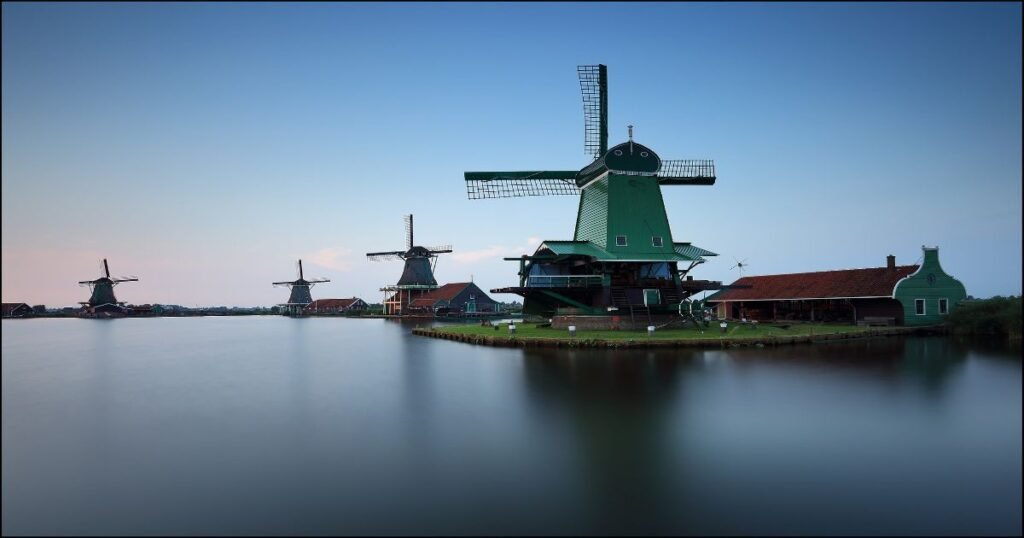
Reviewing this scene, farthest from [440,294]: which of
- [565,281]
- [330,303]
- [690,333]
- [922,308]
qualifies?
[922,308]

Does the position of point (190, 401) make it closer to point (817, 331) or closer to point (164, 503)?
point (164, 503)

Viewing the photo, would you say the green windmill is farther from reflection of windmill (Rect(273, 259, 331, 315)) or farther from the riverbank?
reflection of windmill (Rect(273, 259, 331, 315))

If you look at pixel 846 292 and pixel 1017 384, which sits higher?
pixel 846 292

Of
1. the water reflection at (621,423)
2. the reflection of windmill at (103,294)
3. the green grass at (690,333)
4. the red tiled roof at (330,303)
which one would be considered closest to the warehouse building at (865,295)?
the green grass at (690,333)

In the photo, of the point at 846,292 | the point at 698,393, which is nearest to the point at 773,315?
the point at 846,292

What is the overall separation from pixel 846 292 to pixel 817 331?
21.8 ft

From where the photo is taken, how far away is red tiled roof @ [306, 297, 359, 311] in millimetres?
93062

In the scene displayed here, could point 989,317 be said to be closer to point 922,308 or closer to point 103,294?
point 922,308

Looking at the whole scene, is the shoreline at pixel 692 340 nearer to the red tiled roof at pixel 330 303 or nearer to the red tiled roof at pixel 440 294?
the red tiled roof at pixel 440 294

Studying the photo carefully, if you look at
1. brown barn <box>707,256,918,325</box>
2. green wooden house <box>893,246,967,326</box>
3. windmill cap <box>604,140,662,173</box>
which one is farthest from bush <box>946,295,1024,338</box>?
windmill cap <box>604,140,662,173</box>

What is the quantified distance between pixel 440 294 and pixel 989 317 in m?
53.3

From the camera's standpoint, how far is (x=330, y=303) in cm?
9550

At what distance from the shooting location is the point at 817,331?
25.9 m

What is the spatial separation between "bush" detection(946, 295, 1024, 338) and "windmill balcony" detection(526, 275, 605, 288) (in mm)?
17816
